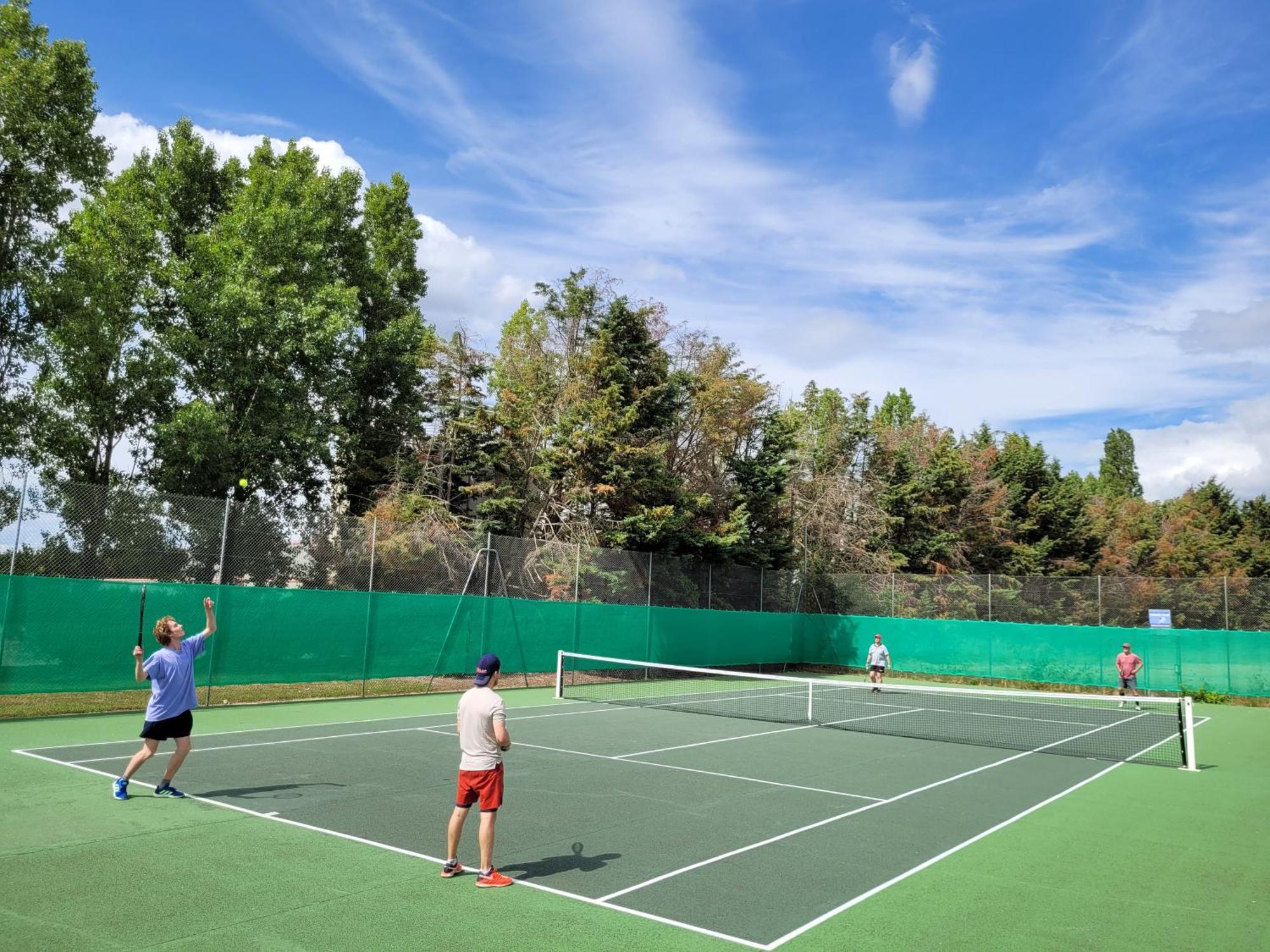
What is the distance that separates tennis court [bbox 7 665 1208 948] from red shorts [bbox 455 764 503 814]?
24.4 inches

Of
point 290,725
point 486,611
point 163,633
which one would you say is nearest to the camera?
point 163,633

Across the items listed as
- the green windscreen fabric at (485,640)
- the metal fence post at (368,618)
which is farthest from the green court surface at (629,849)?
the metal fence post at (368,618)

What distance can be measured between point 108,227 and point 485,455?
1297 cm

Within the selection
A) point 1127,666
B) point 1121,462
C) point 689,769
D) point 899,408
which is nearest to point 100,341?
point 689,769

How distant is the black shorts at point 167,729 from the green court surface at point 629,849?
0.62 metres

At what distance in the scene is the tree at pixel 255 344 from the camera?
2662cm

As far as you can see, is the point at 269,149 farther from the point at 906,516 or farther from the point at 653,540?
the point at 906,516

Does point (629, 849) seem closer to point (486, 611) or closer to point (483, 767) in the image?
point (483, 767)

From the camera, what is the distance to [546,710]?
61.9 ft

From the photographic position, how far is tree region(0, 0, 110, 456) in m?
22.1

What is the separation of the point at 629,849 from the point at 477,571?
15.6 m

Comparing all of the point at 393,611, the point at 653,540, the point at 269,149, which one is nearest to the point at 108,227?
the point at 269,149

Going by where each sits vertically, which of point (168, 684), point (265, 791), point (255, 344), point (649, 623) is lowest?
point (265, 791)

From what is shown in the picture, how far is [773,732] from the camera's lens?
55.3 ft
